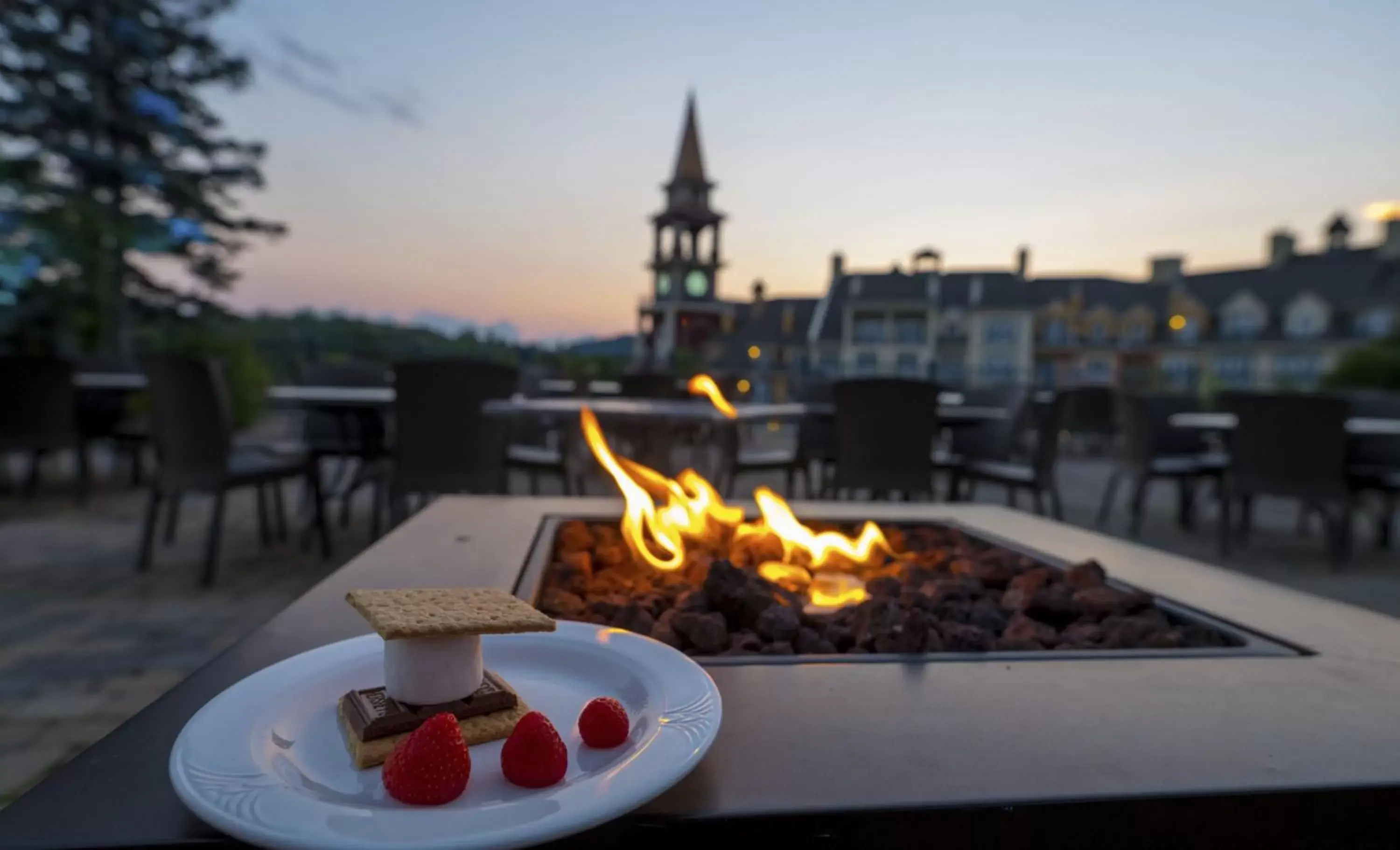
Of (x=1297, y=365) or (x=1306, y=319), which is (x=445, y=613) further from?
(x=1306, y=319)

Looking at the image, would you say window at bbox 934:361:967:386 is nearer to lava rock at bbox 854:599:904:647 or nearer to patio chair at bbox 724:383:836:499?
patio chair at bbox 724:383:836:499

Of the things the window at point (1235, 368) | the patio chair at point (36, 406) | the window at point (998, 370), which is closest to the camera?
the patio chair at point (36, 406)

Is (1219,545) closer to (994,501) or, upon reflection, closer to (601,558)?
(994,501)

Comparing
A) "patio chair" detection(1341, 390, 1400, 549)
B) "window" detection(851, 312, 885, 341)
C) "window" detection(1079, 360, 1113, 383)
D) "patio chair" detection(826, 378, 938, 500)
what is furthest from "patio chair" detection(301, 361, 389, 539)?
"window" detection(1079, 360, 1113, 383)

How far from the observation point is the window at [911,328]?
2956 centimetres

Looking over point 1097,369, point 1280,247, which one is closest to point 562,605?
point 1097,369

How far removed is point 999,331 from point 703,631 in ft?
99.2

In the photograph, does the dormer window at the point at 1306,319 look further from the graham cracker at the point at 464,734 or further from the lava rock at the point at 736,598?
the graham cracker at the point at 464,734

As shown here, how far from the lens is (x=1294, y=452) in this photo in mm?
3918

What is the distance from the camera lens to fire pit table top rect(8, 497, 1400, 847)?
1.65ft

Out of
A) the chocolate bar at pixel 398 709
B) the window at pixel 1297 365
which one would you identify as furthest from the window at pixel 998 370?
the chocolate bar at pixel 398 709

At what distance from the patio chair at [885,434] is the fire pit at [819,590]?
2.03 meters

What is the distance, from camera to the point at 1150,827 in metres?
0.54

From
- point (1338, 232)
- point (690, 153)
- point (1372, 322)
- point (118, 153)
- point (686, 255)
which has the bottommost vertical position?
point (1372, 322)
